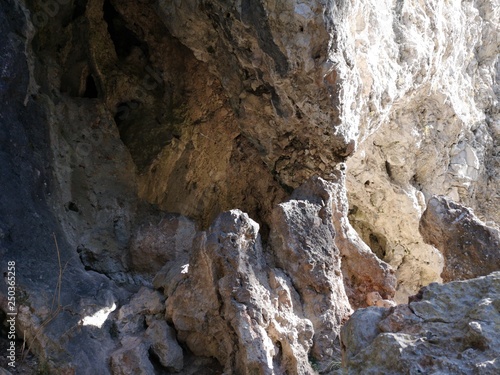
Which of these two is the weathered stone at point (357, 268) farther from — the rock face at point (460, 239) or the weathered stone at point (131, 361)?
the weathered stone at point (131, 361)

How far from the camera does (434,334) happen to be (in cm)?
230

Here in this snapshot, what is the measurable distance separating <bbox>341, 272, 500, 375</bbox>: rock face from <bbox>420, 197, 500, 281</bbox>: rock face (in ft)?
5.26

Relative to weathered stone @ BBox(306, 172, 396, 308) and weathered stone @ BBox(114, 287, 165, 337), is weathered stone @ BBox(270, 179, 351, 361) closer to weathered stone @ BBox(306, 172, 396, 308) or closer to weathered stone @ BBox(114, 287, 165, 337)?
weathered stone @ BBox(306, 172, 396, 308)

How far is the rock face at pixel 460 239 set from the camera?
402cm

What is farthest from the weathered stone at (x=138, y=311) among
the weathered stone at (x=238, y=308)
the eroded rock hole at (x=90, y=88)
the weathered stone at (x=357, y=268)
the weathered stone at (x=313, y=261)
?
the eroded rock hole at (x=90, y=88)

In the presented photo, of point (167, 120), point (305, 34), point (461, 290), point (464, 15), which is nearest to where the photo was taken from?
point (461, 290)

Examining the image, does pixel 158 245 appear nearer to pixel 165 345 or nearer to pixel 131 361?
pixel 165 345

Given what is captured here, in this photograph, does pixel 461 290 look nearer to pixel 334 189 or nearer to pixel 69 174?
pixel 334 189

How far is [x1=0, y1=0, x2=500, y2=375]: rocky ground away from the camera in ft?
12.5

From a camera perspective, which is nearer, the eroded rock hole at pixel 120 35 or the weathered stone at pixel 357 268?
the weathered stone at pixel 357 268

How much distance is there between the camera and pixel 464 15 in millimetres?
7426

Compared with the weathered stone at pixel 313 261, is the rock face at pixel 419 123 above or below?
above

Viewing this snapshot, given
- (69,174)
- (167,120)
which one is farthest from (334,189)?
(69,174)

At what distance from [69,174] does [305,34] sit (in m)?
2.13
